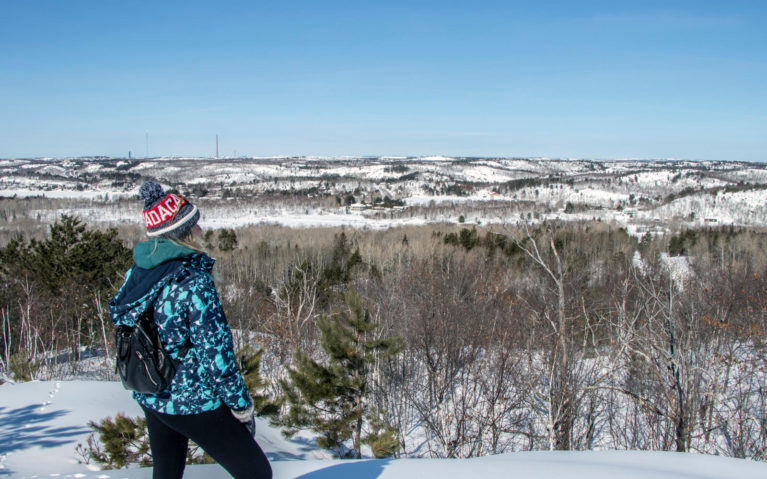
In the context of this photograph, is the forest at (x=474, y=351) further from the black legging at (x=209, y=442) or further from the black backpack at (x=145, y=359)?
the black legging at (x=209, y=442)

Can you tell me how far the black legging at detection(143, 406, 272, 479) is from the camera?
2.15 meters

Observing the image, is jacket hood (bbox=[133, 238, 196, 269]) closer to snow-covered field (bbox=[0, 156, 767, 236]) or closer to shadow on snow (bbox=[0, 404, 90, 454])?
shadow on snow (bbox=[0, 404, 90, 454])

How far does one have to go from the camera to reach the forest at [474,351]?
7.62 metres

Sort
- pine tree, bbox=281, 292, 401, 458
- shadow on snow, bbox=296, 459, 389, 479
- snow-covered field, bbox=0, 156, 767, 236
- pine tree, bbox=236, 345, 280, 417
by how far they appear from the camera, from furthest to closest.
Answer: snow-covered field, bbox=0, 156, 767, 236
pine tree, bbox=281, 292, 401, 458
pine tree, bbox=236, 345, 280, 417
shadow on snow, bbox=296, 459, 389, 479

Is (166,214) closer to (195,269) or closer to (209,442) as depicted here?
(195,269)

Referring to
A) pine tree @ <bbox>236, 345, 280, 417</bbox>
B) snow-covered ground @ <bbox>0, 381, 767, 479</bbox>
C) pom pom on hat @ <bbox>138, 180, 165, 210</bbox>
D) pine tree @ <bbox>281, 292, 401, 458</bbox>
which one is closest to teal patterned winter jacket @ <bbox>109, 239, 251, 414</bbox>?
pom pom on hat @ <bbox>138, 180, 165, 210</bbox>

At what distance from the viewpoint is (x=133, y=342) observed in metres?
2.13

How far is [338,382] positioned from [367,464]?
416 cm

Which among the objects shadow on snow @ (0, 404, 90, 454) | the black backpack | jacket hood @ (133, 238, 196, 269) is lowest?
shadow on snow @ (0, 404, 90, 454)

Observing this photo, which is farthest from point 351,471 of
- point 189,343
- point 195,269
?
point 195,269

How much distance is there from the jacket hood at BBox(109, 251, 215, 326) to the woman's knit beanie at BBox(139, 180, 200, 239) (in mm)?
133

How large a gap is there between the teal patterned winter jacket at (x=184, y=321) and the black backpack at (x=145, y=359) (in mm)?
28

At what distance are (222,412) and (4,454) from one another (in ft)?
11.7

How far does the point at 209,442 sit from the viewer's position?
7.16 feet
